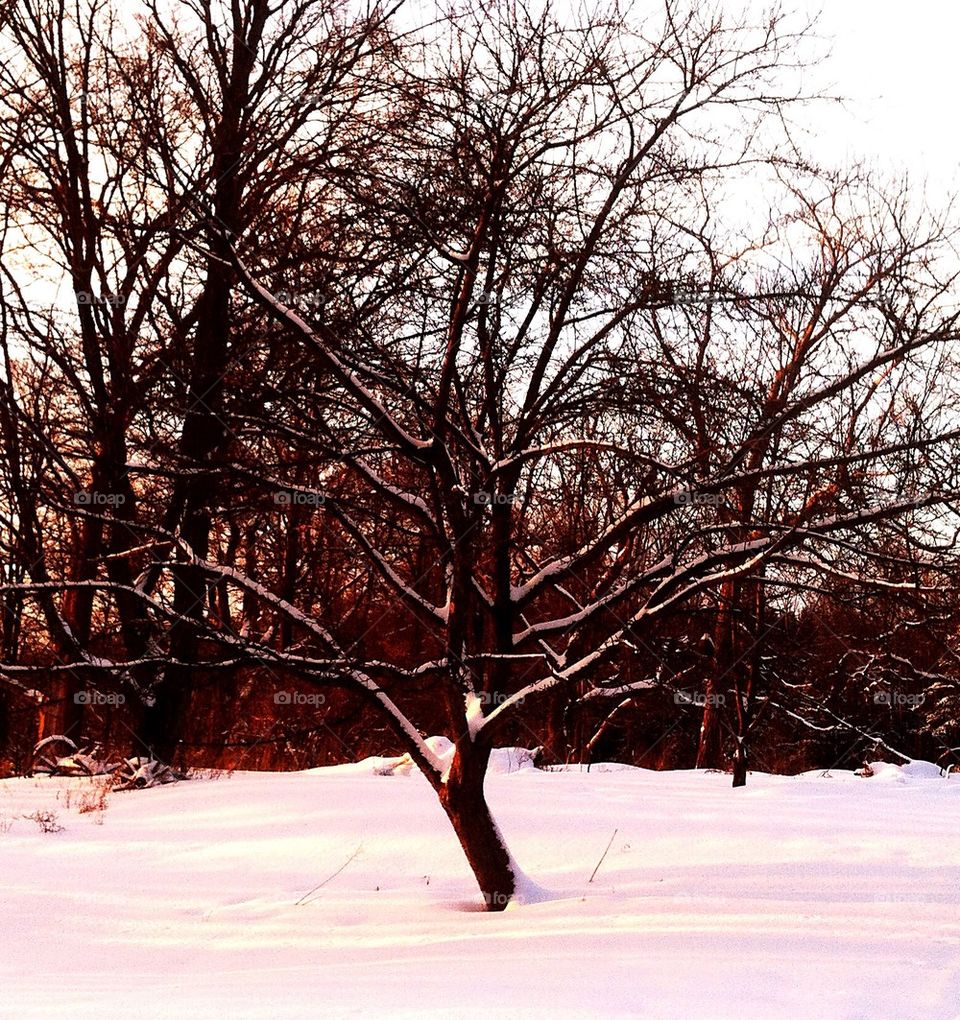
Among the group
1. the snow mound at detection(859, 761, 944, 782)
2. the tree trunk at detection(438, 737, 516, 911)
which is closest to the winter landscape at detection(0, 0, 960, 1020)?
the tree trunk at detection(438, 737, 516, 911)

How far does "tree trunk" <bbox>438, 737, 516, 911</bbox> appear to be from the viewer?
23.0ft

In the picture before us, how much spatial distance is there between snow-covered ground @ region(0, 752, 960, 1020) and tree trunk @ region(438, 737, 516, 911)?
215 mm

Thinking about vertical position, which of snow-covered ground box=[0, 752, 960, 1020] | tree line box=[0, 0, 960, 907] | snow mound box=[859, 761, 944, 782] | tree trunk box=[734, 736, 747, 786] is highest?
tree line box=[0, 0, 960, 907]

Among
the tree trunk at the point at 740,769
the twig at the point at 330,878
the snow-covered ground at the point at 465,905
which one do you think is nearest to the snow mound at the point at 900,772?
the tree trunk at the point at 740,769

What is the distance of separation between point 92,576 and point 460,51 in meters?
8.40

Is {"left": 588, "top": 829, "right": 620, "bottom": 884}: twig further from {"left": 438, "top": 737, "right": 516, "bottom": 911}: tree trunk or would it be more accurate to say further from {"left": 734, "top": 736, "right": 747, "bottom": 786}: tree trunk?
{"left": 734, "top": 736, "right": 747, "bottom": 786}: tree trunk

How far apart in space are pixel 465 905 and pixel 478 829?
612mm

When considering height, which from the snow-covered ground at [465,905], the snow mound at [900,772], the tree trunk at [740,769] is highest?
the tree trunk at [740,769]

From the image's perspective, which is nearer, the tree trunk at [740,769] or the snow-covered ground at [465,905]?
the snow-covered ground at [465,905]

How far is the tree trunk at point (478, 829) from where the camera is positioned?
7.01 m

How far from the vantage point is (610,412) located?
8.20 metres

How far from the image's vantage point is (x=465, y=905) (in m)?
7.33

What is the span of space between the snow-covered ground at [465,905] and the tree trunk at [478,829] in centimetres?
21

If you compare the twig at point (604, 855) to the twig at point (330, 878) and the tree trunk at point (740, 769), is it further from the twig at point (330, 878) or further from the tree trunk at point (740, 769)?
the tree trunk at point (740, 769)
